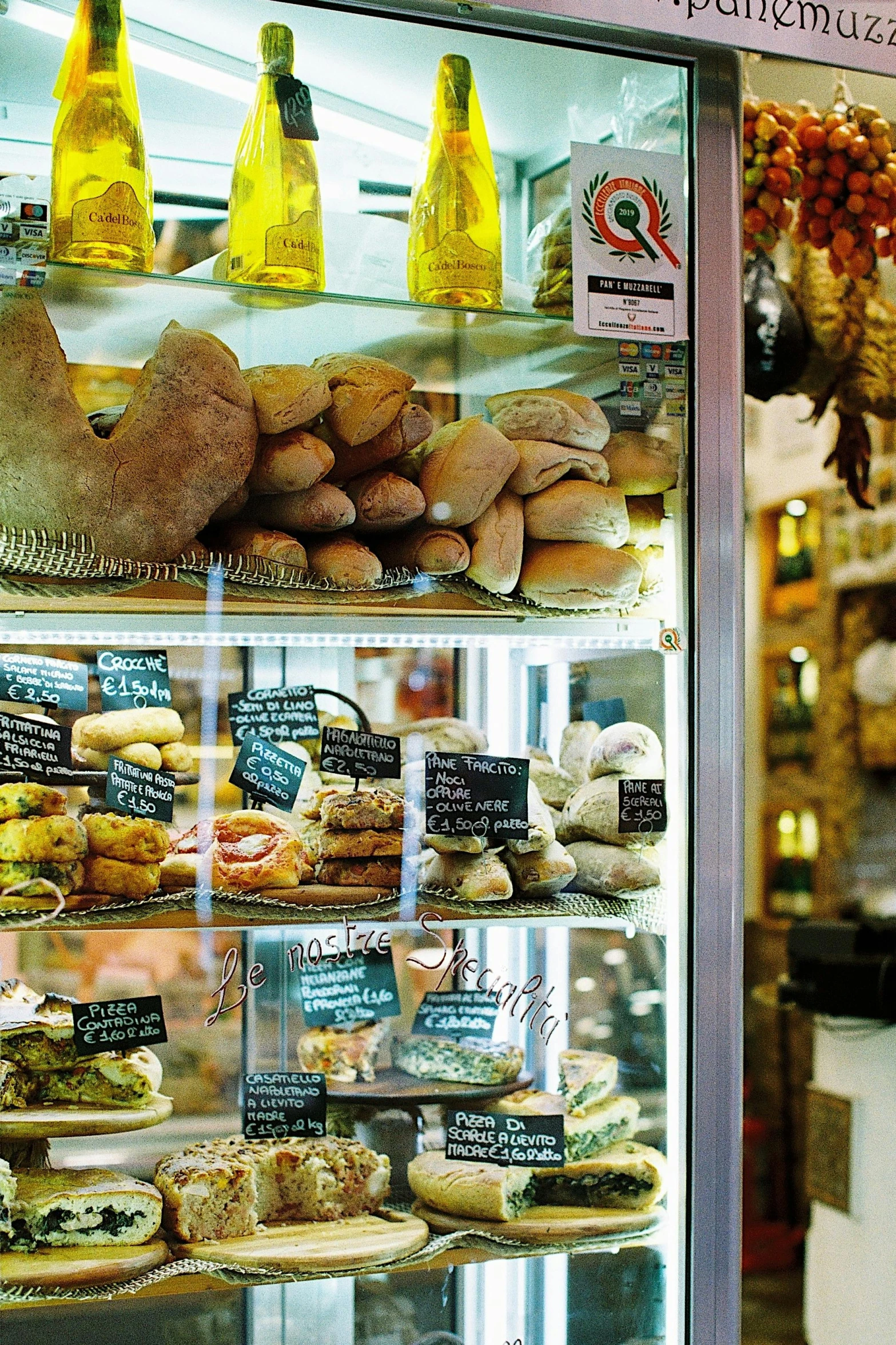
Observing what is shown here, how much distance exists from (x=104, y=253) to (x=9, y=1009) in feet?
2.85

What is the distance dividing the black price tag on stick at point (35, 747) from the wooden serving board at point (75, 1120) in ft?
1.27

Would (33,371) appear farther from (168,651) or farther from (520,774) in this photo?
(520,774)

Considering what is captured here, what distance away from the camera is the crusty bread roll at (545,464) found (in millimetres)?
1640

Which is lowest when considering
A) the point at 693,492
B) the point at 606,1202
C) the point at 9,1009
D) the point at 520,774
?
the point at 606,1202

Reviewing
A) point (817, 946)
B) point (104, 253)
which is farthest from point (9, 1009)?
point (817, 946)

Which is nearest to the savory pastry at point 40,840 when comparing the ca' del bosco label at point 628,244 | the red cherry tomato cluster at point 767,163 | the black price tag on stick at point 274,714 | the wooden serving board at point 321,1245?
the black price tag on stick at point 274,714

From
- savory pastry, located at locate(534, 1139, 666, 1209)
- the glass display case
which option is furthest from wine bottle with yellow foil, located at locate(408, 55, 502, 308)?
savory pastry, located at locate(534, 1139, 666, 1209)

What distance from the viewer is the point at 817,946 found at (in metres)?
3.44

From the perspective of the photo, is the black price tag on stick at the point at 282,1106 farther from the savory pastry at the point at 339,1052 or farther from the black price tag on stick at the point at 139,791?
the black price tag on stick at the point at 139,791

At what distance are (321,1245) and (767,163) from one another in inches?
63.4

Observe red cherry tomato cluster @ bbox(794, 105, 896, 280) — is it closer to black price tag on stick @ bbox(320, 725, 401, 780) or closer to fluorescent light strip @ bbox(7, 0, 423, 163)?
fluorescent light strip @ bbox(7, 0, 423, 163)

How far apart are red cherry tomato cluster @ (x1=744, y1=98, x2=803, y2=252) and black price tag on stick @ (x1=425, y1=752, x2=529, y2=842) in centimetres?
96

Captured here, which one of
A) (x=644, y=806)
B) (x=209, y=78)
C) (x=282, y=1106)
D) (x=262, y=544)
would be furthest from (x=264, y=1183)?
(x=209, y=78)

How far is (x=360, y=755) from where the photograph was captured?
1.63m
